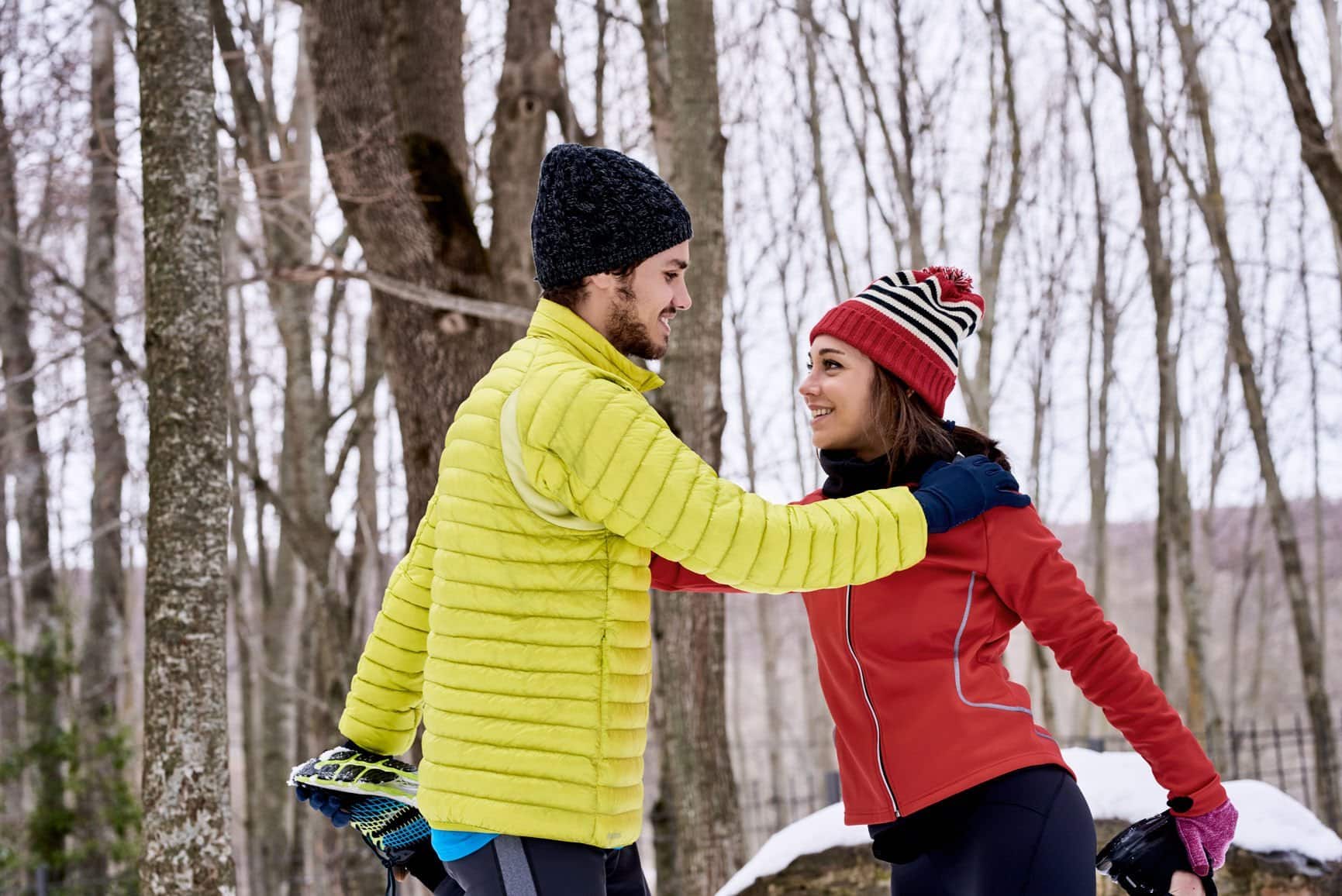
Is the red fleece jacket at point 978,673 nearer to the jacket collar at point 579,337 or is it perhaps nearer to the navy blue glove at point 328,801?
the jacket collar at point 579,337

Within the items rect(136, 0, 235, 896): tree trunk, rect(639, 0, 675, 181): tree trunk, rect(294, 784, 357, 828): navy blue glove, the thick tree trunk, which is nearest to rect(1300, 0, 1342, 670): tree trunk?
rect(639, 0, 675, 181): tree trunk

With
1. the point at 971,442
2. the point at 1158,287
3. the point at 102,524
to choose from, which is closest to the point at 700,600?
the point at 971,442

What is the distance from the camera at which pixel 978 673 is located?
2.15 metres

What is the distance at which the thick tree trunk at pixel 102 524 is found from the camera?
8859 millimetres

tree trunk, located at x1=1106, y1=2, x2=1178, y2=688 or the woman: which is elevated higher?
tree trunk, located at x1=1106, y1=2, x2=1178, y2=688

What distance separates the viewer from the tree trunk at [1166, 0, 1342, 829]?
891 centimetres

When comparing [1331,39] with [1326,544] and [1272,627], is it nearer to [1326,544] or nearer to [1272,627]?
[1272,627]

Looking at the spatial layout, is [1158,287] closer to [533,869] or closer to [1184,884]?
[1184,884]

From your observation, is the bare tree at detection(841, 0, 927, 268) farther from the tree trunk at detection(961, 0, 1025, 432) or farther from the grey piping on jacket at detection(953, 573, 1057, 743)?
the grey piping on jacket at detection(953, 573, 1057, 743)

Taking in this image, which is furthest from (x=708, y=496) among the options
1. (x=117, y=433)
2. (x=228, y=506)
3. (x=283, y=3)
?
(x=283, y=3)

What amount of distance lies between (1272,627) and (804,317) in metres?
24.0

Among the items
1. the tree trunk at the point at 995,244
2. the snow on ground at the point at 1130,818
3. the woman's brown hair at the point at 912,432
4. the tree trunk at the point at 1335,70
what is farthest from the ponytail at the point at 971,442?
the tree trunk at the point at 995,244

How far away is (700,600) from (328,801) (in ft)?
11.1

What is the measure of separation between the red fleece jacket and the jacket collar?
653mm
